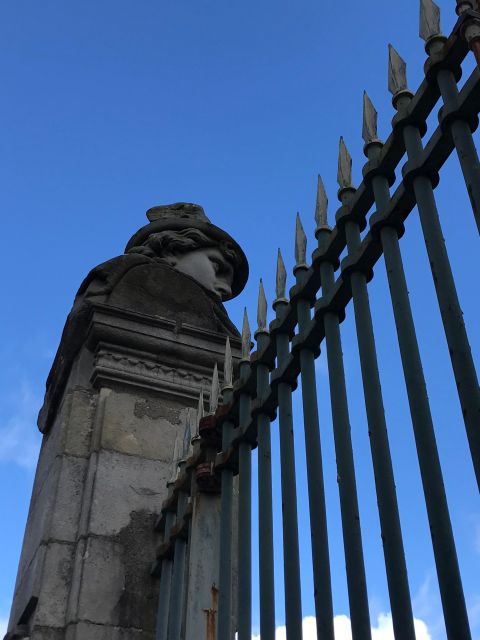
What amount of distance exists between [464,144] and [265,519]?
1.23 meters

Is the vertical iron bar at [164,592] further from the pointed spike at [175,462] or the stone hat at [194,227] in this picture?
the stone hat at [194,227]

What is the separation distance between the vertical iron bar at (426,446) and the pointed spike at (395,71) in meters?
0.32

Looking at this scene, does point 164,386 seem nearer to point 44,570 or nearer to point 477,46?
point 44,570

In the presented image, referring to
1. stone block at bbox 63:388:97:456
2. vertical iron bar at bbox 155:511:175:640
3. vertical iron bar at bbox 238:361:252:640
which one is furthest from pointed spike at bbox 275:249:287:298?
stone block at bbox 63:388:97:456

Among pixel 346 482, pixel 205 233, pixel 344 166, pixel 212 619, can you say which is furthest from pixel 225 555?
pixel 205 233

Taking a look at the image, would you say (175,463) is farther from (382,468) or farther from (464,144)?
(464,144)

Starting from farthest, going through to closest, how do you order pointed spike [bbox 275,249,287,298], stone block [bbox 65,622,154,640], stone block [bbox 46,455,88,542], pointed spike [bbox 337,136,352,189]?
stone block [bbox 46,455,88,542], stone block [bbox 65,622,154,640], pointed spike [bbox 275,249,287,298], pointed spike [bbox 337,136,352,189]

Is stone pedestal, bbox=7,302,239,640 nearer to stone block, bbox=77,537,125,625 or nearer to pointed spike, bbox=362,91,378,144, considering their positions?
stone block, bbox=77,537,125,625

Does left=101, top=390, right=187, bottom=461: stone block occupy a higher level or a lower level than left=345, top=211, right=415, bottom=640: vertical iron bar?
higher

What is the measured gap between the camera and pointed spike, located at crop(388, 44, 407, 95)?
7.20ft

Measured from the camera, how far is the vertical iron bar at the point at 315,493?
1.93m

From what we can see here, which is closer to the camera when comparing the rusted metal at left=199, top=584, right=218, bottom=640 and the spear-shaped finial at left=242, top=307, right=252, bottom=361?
the rusted metal at left=199, top=584, right=218, bottom=640

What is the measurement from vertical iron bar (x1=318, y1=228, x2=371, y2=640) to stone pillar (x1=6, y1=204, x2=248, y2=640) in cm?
158

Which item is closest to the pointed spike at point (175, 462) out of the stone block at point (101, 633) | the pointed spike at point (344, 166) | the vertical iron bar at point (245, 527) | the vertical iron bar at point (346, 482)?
the stone block at point (101, 633)
